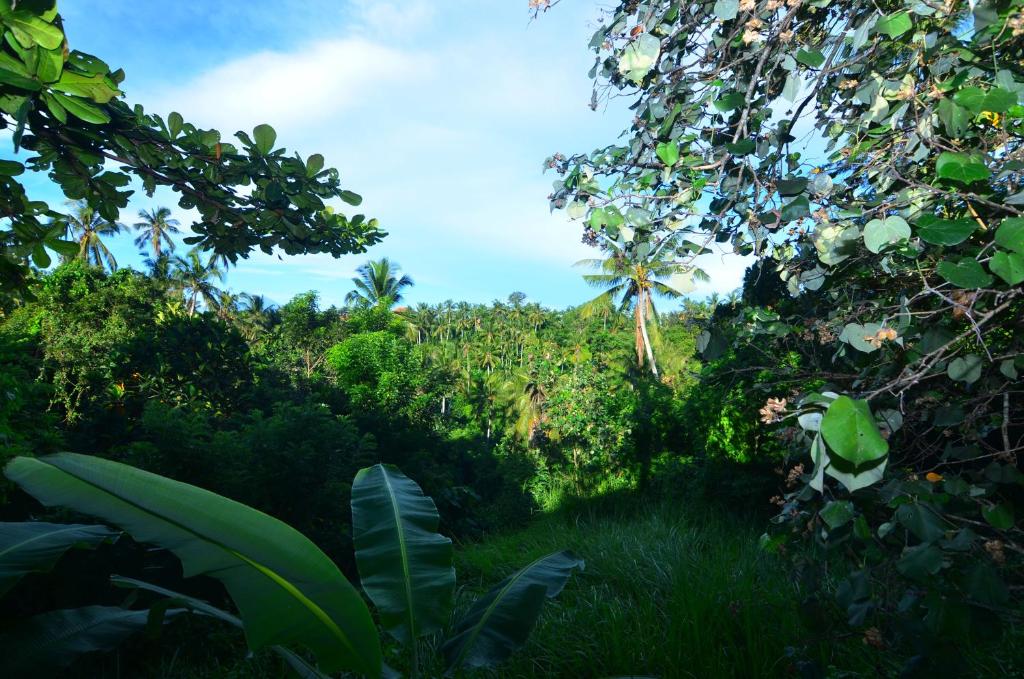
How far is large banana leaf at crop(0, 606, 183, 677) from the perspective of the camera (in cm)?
184

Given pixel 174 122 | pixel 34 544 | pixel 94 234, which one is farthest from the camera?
pixel 94 234

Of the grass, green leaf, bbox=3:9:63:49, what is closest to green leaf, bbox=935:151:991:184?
the grass

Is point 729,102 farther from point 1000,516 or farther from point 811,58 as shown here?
point 1000,516

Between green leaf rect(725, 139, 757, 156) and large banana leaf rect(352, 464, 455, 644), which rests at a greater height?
green leaf rect(725, 139, 757, 156)

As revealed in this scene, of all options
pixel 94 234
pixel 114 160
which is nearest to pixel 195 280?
pixel 94 234

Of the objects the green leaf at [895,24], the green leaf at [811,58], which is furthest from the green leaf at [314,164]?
the green leaf at [895,24]

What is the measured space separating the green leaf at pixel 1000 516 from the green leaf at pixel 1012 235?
64 centimetres

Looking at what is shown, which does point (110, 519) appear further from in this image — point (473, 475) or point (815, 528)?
point (473, 475)

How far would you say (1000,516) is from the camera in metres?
1.40

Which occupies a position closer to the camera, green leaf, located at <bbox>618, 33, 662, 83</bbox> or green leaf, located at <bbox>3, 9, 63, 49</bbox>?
green leaf, located at <bbox>618, 33, 662, 83</bbox>

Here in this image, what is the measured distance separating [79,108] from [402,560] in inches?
91.2

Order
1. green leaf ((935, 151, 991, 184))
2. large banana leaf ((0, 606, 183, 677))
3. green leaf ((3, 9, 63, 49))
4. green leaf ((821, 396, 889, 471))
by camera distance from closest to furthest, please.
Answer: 1. green leaf ((821, 396, 889, 471))
2. green leaf ((935, 151, 991, 184))
3. large banana leaf ((0, 606, 183, 677))
4. green leaf ((3, 9, 63, 49))

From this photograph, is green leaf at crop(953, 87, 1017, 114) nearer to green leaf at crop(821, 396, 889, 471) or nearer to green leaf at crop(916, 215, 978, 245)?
green leaf at crop(916, 215, 978, 245)

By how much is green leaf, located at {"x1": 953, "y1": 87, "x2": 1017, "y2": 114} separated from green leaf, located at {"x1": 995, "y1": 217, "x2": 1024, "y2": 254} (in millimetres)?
314
